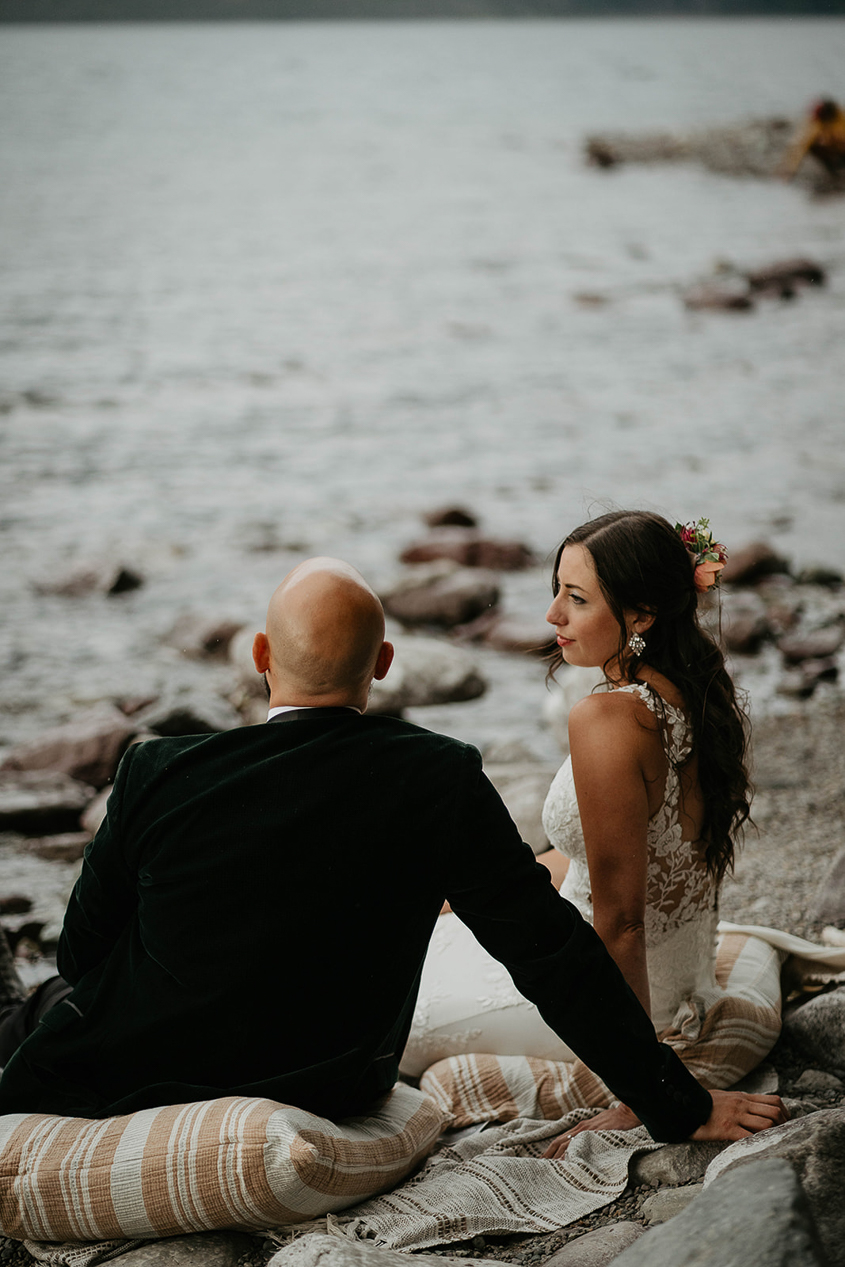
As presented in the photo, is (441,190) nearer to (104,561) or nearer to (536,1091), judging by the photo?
(104,561)

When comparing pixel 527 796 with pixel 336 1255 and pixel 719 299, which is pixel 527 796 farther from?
pixel 719 299

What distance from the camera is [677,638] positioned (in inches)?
101

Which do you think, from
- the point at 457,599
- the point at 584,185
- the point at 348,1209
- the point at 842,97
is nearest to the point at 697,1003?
the point at 348,1209

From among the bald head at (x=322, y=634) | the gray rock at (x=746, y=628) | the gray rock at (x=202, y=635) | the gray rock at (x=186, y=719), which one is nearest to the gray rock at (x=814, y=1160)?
the bald head at (x=322, y=634)

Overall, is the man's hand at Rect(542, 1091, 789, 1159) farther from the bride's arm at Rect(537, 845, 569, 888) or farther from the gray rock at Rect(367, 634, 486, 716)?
the gray rock at Rect(367, 634, 486, 716)

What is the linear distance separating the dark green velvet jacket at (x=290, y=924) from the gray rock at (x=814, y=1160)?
198 millimetres

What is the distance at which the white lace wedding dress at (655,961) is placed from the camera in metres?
2.60

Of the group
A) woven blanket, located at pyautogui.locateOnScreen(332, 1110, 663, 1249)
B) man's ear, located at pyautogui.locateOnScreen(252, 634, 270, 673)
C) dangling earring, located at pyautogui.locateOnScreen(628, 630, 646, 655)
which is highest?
man's ear, located at pyautogui.locateOnScreen(252, 634, 270, 673)

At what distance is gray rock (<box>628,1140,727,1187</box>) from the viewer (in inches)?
87.6

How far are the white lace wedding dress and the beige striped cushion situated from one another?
0.76 metres

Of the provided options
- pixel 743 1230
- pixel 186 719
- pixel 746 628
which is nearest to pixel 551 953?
pixel 743 1230

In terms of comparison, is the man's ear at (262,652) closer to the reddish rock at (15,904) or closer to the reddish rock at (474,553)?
the reddish rock at (15,904)

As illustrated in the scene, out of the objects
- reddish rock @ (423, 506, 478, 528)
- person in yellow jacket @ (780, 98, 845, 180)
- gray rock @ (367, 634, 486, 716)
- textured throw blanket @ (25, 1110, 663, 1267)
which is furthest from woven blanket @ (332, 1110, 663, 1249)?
person in yellow jacket @ (780, 98, 845, 180)

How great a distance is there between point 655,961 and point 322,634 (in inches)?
48.4
